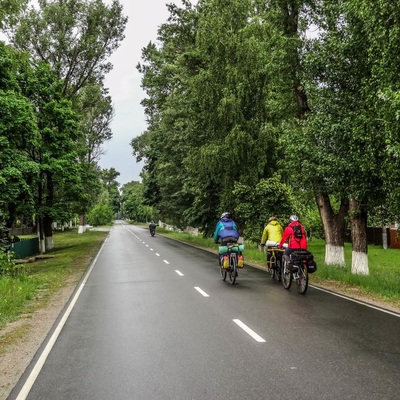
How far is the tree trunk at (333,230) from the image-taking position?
674 inches

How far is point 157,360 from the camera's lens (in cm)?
573

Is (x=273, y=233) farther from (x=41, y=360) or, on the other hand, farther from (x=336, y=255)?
(x=41, y=360)

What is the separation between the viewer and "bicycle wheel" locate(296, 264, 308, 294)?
1077 cm

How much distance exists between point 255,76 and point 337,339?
18584mm

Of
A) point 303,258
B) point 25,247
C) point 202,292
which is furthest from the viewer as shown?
point 25,247

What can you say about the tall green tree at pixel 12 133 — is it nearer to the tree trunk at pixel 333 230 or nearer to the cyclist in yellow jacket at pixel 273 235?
the cyclist in yellow jacket at pixel 273 235

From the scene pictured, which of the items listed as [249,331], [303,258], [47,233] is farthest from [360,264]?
[47,233]

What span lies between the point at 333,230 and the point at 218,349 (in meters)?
12.4

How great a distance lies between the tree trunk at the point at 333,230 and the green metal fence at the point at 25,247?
18.7 m

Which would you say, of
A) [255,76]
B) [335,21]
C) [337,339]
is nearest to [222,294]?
[337,339]

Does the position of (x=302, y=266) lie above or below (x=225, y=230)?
below

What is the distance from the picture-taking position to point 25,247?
95.5ft

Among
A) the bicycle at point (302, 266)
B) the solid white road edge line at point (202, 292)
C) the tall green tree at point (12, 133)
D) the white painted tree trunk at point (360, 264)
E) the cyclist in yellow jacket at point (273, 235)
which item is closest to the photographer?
the bicycle at point (302, 266)

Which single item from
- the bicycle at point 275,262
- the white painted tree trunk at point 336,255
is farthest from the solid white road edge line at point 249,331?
the white painted tree trunk at point 336,255
